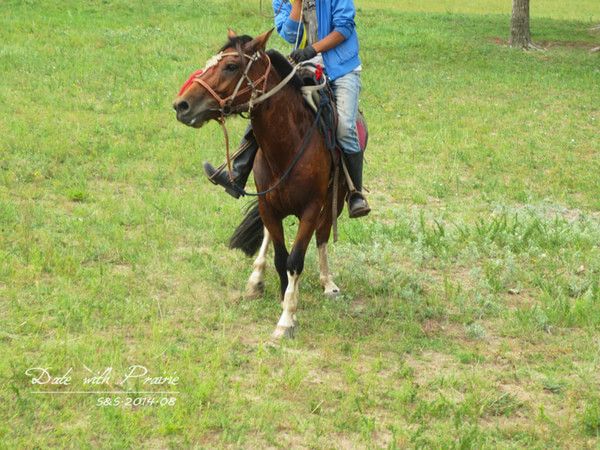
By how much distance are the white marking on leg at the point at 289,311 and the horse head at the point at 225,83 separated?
153cm

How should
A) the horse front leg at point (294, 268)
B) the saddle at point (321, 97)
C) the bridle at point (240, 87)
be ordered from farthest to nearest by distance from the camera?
the saddle at point (321, 97) → the horse front leg at point (294, 268) → the bridle at point (240, 87)

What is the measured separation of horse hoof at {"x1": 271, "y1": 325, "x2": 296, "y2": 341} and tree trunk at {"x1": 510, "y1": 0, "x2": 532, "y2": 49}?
18447 mm

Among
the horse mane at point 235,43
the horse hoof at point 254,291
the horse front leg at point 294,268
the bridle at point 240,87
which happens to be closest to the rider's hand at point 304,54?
the bridle at point 240,87

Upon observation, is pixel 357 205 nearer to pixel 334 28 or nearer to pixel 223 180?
pixel 223 180

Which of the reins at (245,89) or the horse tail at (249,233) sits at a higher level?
the reins at (245,89)

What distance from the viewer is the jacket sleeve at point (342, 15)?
830 centimetres

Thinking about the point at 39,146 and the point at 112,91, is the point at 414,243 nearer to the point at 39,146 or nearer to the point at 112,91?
the point at 39,146

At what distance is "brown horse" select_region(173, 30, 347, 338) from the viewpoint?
7.44 meters

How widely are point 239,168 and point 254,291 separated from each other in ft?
3.66

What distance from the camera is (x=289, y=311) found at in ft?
26.2

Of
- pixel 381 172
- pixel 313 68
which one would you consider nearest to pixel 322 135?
pixel 313 68

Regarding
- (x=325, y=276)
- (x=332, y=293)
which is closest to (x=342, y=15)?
(x=325, y=276)

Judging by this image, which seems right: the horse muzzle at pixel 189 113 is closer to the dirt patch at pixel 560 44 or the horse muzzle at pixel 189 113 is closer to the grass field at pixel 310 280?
the grass field at pixel 310 280

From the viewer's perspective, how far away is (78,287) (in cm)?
852
